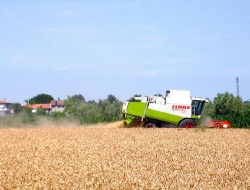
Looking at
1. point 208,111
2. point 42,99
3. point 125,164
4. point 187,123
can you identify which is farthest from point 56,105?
point 125,164

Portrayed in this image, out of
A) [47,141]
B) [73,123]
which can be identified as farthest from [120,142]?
[73,123]

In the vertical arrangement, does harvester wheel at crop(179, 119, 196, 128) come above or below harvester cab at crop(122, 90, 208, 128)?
below

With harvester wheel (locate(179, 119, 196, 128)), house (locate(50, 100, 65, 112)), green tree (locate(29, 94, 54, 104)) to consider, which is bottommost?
harvester wheel (locate(179, 119, 196, 128))

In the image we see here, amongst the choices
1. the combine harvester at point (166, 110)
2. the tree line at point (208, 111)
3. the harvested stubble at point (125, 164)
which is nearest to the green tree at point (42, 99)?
the tree line at point (208, 111)

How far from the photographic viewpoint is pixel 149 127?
29.7 metres

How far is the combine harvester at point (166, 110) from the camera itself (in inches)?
1139

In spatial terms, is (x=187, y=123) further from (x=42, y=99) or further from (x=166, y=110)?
(x=42, y=99)

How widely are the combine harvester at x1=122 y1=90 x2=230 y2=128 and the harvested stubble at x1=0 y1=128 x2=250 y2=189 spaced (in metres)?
5.70

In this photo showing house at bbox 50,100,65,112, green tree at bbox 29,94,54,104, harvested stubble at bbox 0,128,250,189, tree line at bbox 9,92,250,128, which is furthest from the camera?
green tree at bbox 29,94,54,104

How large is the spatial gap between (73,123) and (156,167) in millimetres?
24642

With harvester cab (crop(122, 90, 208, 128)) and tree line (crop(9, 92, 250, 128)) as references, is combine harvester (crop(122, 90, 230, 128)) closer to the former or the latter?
harvester cab (crop(122, 90, 208, 128))

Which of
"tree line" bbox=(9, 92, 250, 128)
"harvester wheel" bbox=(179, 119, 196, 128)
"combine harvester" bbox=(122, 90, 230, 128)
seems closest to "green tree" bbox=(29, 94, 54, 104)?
"tree line" bbox=(9, 92, 250, 128)

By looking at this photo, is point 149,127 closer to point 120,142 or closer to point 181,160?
point 120,142

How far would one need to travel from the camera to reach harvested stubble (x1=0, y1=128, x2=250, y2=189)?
38.0 ft
